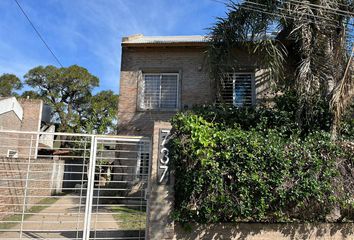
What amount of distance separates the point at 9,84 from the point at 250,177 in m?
38.4

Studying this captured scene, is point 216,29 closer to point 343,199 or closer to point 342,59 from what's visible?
point 342,59

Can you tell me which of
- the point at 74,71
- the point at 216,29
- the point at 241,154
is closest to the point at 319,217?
the point at 241,154

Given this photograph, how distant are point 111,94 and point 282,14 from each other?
31.8 meters

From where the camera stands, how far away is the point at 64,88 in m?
35.2

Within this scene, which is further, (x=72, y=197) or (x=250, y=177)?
(x=72, y=197)

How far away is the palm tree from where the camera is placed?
782cm

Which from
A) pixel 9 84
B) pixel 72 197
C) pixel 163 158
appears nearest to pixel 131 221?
pixel 72 197

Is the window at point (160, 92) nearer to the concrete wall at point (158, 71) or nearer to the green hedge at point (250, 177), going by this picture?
the concrete wall at point (158, 71)

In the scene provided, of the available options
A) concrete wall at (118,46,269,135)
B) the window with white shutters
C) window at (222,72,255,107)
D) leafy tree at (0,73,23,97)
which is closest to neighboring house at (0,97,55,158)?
concrete wall at (118,46,269,135)

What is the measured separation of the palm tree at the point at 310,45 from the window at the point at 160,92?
5202mm

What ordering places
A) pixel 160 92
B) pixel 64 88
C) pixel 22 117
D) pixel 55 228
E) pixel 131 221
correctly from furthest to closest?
pixel 64 88
pixel 22 117
pixel 160 92
pixel 131 221
pixel 55 228

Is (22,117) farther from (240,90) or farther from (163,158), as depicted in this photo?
(163,158)

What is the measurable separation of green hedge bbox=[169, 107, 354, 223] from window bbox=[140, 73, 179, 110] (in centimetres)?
731

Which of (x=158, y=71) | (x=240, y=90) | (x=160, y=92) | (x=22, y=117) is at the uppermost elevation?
(x=158, y=71)
